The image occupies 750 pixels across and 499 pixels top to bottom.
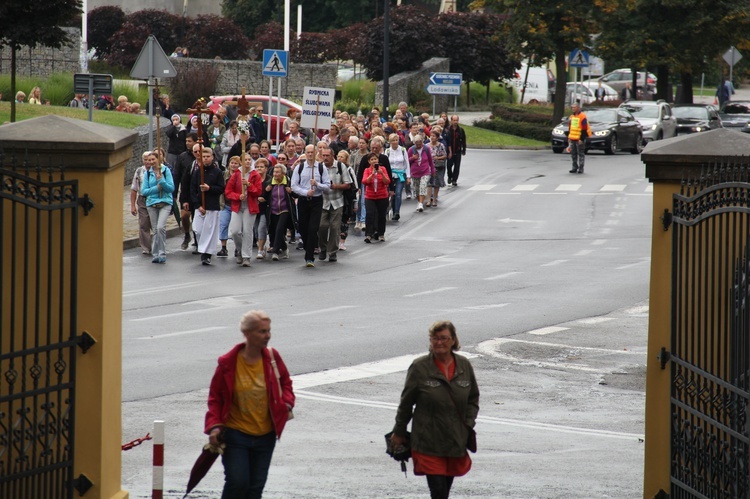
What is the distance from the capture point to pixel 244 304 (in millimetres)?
17609

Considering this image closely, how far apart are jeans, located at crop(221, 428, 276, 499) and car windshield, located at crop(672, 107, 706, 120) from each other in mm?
44084

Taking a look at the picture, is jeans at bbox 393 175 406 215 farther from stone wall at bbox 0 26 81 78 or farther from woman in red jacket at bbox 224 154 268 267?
stone wall at bbox 0 26 81 78

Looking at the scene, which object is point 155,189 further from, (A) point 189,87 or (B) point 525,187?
(A) point 189,87

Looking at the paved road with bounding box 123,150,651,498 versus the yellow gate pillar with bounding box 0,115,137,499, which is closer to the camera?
the yellow gate pillar with bounding box 0,115,137,499

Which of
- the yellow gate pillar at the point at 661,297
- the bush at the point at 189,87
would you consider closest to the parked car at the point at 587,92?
the bush at the point at 189,87

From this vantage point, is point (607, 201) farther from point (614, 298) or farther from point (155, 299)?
point (155, 299)

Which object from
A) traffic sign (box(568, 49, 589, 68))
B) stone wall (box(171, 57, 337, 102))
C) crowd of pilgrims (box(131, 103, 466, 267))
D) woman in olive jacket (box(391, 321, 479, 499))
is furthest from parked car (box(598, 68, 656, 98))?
woman in olive jacket (box(391, 321, 479, 499))

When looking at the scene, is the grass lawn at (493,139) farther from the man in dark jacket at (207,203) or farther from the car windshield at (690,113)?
the man in dark jacket at (207,203)

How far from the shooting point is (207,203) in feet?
72.0

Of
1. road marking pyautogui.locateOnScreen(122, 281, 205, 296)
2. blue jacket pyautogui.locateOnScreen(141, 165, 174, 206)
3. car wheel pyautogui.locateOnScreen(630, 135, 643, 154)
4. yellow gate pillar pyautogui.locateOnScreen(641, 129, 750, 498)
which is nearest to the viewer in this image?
yellow gate pillar pyautogui.locateOnScreen(641, 129, 750, 498)

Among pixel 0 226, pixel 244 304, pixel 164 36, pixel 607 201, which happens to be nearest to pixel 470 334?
pixel 244 304

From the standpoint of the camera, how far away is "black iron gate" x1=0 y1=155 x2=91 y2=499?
733cm

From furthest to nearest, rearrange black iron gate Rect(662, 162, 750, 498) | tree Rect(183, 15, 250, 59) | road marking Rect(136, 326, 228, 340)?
tree Rect(183, 15, 250, 59) → road marking Rect(136, 326, 228, 340) → black iron gate Rect(662, 162, 750, 498)

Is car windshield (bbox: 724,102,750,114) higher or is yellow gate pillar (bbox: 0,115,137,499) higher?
car windshield (bbox: 724,102,750,114)
